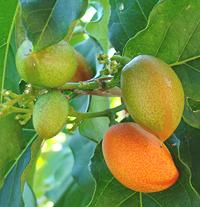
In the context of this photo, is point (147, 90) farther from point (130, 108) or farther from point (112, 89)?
point (112, 89)

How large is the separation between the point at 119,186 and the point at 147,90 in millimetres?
419

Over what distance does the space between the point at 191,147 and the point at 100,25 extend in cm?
57

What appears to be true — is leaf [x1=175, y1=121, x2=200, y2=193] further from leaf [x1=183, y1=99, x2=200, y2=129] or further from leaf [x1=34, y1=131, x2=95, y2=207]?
leaf [x1=34, y1=131, x2=95, y2=207]

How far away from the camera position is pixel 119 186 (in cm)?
158

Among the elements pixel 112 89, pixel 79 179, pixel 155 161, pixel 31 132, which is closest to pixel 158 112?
pixel 155 161

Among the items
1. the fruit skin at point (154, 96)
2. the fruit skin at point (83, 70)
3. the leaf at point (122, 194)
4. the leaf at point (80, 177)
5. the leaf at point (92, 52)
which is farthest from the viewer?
the leaf at point (80, 177)

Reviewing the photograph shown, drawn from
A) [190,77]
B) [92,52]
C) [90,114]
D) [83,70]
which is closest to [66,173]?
[92,52]

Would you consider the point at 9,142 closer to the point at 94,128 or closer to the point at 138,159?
the point at 94,128

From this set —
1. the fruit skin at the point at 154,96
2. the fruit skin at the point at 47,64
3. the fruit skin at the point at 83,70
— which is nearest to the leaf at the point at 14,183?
the fruit skin at the point at 83,70

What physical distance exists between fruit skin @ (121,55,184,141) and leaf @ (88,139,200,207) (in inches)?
10.3

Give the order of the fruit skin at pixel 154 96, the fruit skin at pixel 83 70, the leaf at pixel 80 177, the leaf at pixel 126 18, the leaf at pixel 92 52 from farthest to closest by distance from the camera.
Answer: the leaf at pixel 80 177 → the leaf at pixel 92 52 → the fruit skin at pixel 83 70 → the leaf at pixel 126 18 → the fruit skin at pixel 154 96

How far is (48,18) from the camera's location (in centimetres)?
133

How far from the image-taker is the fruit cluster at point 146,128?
1.24 m

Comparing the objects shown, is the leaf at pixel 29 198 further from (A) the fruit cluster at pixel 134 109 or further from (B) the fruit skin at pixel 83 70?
(A) the fruit cluster at pixel 134 109
